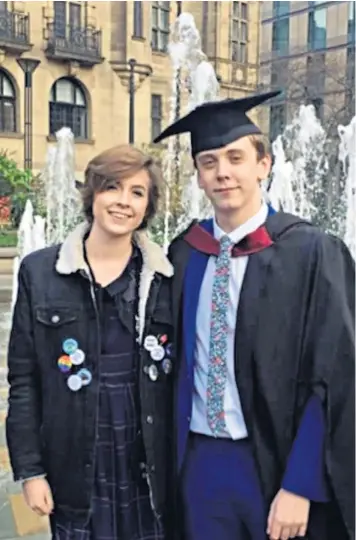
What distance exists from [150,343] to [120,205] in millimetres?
368

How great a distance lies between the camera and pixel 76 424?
1875 millimetres

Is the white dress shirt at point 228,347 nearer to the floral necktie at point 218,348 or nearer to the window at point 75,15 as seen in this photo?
the floral necktie at point 218,348

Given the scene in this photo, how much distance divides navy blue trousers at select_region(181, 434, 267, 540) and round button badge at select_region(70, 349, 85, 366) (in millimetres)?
352

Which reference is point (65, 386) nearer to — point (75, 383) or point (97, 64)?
point (75, 383)

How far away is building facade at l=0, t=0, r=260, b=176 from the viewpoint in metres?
21.5

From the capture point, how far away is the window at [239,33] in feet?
88.1

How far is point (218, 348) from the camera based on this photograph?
A: 1.80m

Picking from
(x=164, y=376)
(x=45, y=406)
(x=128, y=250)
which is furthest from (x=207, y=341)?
A: (x=45, y=406)

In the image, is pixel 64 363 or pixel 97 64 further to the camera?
pixel 97 64

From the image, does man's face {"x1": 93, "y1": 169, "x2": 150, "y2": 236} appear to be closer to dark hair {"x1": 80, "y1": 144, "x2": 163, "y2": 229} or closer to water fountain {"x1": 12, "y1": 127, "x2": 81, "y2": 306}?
dark hair {"x1": 80, "y1": 144, "x2": 163, "y2": 229}

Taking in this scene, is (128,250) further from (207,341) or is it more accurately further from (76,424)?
(76,424)

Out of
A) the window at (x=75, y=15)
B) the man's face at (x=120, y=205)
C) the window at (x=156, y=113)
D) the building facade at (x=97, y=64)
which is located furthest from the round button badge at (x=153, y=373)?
the window at (x=156, y=113)

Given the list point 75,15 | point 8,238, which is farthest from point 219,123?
point 75,15

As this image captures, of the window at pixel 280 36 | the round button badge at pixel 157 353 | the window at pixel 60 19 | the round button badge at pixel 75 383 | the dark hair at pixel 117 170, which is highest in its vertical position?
the window at pixel 280 36
